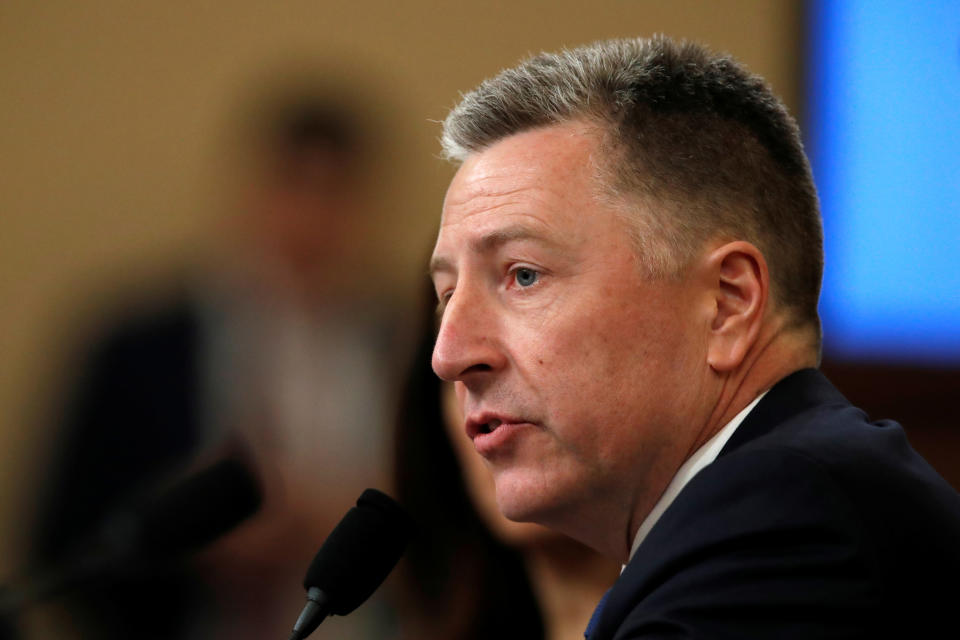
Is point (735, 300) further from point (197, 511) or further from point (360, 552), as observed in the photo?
point (197, 511)

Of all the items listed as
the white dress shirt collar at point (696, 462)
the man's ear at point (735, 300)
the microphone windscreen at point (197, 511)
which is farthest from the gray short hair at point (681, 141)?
the microphone windscreen at point (197, 511)

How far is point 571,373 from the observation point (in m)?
1.22

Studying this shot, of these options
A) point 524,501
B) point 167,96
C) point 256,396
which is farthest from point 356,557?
point 167,96

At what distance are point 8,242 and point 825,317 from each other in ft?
8.08

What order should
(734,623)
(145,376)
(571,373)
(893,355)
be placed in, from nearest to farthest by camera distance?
(734,623)
(571,373)
(145,376)
(893,355)

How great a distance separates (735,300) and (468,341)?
30cm

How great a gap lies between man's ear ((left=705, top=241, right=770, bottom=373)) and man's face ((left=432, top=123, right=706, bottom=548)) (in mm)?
25

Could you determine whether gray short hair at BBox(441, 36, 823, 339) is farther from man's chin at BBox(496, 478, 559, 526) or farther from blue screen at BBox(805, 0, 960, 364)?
blue screen at BBox(805, 0, 960, 364)

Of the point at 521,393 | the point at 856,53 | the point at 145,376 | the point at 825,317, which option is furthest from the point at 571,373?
the point at 856,53

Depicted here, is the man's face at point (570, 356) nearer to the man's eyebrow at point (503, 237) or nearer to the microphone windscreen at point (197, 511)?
the man's eyebrow at point (503, 237)

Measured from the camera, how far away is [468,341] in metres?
1.26

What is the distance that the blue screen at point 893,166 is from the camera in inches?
134

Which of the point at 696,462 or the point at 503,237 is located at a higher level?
the point at 503,237

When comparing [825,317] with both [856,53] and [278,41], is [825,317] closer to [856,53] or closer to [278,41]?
[856,53]
